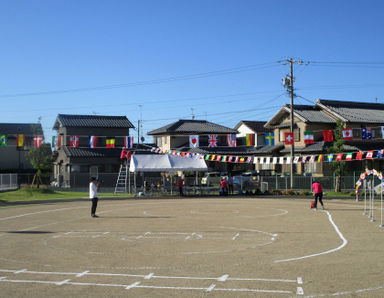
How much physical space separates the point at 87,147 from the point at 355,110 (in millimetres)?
30256

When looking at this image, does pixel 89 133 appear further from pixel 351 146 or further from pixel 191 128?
pixel 351 146

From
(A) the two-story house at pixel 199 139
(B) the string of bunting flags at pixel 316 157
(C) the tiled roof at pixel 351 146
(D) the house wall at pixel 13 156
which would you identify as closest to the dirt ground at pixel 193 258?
(B) the string of bunting flags at pixel 316 157

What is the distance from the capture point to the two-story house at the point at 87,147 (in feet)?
168

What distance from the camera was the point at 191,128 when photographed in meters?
60.6

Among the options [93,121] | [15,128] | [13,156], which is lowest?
[13,156]

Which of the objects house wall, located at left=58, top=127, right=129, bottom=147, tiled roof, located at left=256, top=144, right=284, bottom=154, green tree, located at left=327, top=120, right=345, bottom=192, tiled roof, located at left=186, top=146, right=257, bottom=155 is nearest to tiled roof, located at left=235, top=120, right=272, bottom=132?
tiled roof, located at left=186, top=146, right=257, bottom=155

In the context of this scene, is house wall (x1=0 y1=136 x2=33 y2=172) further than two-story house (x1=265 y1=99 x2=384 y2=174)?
Yes

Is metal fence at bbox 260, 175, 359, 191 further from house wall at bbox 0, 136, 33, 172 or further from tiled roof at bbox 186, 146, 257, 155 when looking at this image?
house wall at bbox 0, 136, 33, 172

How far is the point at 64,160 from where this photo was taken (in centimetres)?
5244

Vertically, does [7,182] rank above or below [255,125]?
below

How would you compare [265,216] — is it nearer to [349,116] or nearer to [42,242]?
[42,242]

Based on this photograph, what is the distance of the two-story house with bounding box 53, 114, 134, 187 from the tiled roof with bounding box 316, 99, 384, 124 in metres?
22.7

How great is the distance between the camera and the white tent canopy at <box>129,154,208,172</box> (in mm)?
35972

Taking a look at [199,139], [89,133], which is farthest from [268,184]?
[89,133]
